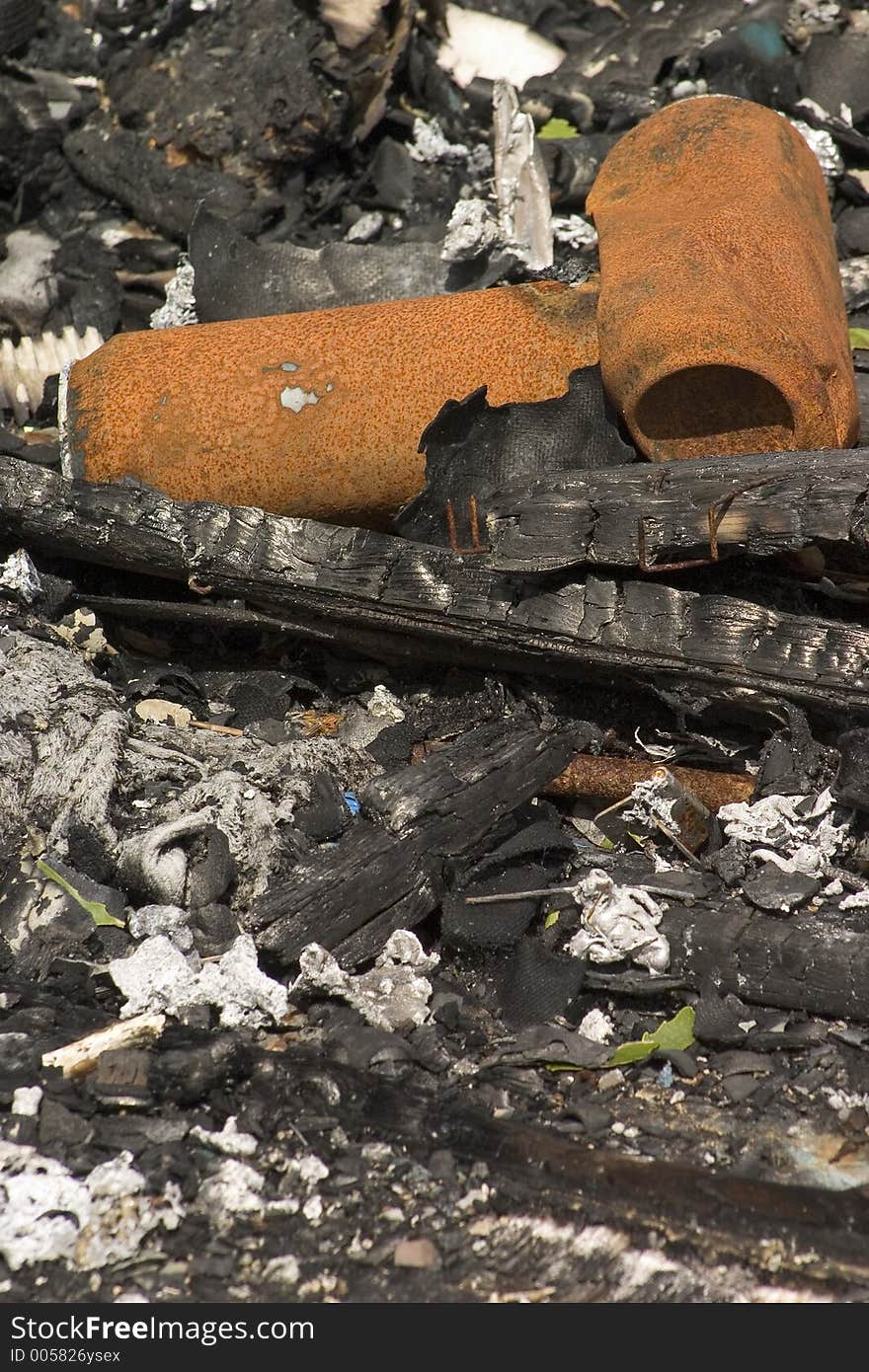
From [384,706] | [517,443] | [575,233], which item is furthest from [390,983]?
[575,233]

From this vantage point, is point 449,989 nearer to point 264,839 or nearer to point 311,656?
point 264,839

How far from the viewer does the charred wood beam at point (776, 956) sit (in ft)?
7.68

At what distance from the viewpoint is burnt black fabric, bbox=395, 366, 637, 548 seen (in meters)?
2.96

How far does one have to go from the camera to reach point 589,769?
9.66 ft

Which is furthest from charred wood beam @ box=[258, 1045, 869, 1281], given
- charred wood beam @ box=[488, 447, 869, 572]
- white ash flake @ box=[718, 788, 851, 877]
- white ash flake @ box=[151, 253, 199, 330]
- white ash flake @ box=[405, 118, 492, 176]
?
white ash flake @ box=[405, 118, 492, 176]

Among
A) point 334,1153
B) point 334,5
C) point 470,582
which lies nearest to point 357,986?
point 334,1153

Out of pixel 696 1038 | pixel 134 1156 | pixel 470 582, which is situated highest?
pixel 470 582

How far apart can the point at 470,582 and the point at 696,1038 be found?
1.23 metres

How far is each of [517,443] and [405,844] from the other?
3.59 feet

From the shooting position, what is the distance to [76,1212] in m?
1.94

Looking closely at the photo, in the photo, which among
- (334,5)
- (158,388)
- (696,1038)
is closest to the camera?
(696,1038)

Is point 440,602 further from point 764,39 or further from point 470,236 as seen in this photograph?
point 764,39

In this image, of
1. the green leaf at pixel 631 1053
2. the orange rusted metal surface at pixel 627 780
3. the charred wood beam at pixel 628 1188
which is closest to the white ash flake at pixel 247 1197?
the charred wood beam at pixel 628 1188

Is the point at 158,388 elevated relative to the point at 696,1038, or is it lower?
elevated
